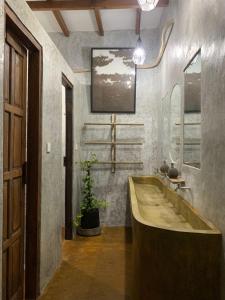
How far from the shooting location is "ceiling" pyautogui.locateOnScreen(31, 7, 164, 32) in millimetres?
4328

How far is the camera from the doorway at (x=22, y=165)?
6.53ft

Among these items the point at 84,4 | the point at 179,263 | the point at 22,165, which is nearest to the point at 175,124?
the point at 22,165

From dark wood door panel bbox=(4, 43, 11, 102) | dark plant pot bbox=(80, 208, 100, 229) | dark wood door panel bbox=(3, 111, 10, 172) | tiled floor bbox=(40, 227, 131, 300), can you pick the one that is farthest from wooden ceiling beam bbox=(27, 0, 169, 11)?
tiled floor bbox=(40, 227, 131, 300)

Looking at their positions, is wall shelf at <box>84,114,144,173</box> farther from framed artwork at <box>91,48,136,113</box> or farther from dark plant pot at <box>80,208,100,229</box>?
dark plant pot at <box>80,208,100,229</box>

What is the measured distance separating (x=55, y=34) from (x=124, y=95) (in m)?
1.62

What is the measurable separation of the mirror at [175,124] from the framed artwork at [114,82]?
4.57 feet

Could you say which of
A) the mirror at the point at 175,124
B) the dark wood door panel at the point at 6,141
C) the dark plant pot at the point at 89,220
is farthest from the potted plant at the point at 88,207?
the dark wood door panel at the point at 6,141

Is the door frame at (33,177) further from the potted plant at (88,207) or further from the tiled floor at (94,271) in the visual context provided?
the potted plant at (88,207)

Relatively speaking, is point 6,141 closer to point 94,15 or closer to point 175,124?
point 175,124

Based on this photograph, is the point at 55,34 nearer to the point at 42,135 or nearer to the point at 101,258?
the point at 42,135

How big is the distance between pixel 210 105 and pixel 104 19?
3.30 m

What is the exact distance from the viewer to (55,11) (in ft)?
13.8

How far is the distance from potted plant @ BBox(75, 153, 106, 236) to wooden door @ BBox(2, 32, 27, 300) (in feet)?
6.50

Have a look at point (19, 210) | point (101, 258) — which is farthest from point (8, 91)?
point (101, 258)
